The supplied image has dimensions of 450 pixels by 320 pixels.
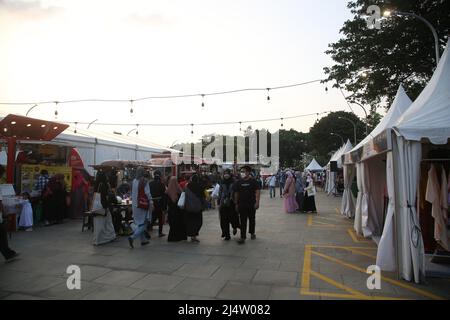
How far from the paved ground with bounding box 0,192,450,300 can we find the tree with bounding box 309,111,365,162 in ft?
149

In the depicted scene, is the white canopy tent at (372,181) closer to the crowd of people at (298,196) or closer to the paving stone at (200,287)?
the crowd of people at (298,196)

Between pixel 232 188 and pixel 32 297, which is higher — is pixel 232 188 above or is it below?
above

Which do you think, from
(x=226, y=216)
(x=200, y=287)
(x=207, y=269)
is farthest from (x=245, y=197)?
(x=200, y=287)

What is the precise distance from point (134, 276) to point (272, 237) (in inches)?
165

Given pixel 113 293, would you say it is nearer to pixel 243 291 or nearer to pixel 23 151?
pixel 243 291

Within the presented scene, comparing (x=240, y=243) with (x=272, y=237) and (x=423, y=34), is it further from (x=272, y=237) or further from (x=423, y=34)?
(x=423, y=34)

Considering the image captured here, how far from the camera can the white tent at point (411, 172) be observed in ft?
16.1

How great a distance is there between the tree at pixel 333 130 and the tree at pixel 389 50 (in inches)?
1398

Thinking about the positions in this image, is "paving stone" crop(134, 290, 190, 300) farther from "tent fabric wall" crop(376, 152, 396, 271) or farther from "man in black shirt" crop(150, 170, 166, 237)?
"man in black shirt" crop(150, 170, 166, 237)

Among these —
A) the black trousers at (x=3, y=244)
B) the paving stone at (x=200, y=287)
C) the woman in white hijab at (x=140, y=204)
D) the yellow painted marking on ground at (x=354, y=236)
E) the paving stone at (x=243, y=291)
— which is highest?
the woman in white hijab at (x=140, y=204)

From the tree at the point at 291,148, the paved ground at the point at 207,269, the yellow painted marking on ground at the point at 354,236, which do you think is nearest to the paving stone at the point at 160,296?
the paved ground at the point at 207,269

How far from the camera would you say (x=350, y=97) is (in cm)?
1809

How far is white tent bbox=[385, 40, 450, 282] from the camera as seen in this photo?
4914 millimetres
